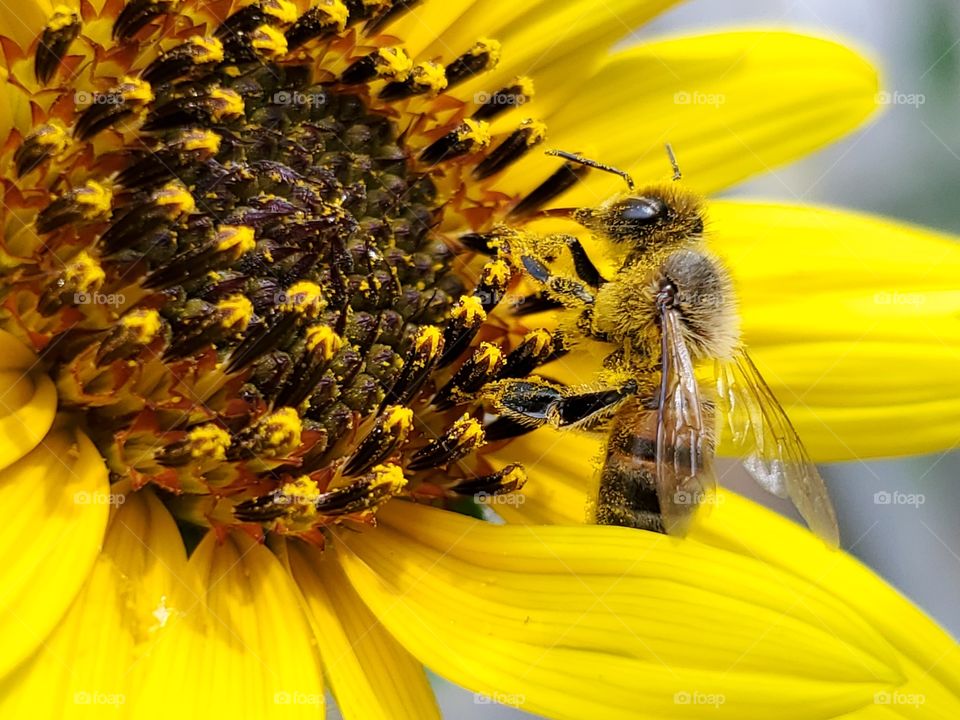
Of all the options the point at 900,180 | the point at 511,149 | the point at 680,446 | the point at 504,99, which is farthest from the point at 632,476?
the point at 900,180

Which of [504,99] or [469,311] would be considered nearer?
[469,311]

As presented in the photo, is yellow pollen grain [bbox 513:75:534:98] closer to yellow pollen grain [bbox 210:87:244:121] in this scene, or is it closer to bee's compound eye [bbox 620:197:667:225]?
bee's compound eye [bbox 620:197:667:225]

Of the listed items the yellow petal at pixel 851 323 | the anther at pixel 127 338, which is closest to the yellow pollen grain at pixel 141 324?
the anther at pixel 127 338

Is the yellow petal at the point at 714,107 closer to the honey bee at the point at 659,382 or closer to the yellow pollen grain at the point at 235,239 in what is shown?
the honey bee at the point at 659,382

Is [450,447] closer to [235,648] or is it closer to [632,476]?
[632,476]

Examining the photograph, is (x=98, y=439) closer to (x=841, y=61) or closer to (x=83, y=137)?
(x=83, y=137)
